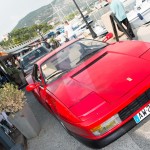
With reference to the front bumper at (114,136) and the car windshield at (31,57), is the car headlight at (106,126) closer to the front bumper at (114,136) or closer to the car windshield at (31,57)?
the front bumper at (114,136)

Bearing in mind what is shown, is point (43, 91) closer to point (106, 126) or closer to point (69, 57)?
point (69, 57)

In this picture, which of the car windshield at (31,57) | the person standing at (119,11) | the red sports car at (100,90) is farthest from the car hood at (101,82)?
the car windshield at (31,57)

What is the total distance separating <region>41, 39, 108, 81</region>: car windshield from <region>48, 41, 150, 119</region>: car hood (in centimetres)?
31

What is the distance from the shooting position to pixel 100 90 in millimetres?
4043

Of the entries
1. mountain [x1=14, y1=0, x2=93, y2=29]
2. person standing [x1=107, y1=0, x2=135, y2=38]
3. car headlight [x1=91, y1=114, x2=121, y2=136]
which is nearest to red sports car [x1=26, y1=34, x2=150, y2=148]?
car headlight [x1=91, y1=114, x2=121, y2=136]

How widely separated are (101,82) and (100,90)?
219 millimetres

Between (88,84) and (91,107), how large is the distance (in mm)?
651

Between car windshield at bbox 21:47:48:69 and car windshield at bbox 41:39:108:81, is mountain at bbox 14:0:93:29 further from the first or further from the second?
car windshield at bbox 41:39:108:81

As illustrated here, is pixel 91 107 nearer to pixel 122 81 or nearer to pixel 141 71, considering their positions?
pixel 122 81

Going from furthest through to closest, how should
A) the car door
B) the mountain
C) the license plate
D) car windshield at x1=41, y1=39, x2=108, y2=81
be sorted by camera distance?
1. the mountain
2. car windshield at x1=41, y1=39, x2=108, y2=81
3. the car door
4. the license plate

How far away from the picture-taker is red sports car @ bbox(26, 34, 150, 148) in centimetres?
371

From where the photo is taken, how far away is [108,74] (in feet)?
14.3

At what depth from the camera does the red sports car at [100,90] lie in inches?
146

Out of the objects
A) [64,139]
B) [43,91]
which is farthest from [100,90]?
[43,91]
